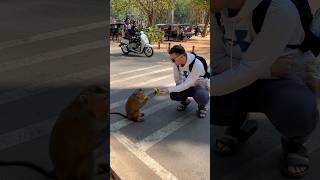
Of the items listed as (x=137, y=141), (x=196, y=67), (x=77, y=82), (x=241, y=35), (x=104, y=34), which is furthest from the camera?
(x=196, y=67)

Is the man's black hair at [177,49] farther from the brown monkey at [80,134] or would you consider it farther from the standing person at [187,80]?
the brown monkey at [80,134]

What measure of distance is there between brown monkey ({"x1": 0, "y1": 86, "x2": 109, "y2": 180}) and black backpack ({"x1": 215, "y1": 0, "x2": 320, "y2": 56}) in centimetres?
52

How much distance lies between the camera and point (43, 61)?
5.29ft

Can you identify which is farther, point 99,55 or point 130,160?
point 130,160

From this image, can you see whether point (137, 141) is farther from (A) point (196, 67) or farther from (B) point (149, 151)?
(A) point (196, 67)

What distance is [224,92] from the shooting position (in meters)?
1.36

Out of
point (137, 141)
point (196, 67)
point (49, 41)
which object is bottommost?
point (137, 141)

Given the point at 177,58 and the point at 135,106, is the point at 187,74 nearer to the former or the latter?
the point at 177,58

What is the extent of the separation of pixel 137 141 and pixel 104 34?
147 centimetres

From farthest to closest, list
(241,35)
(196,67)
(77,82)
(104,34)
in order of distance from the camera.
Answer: (196,67), (77,82), (104,34), (241,35)

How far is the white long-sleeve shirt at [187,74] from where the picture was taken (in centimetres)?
339

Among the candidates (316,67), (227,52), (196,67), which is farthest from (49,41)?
(196,67)

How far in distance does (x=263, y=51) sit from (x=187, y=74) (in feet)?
7.57

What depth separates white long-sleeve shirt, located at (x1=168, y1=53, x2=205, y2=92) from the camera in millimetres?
3395
